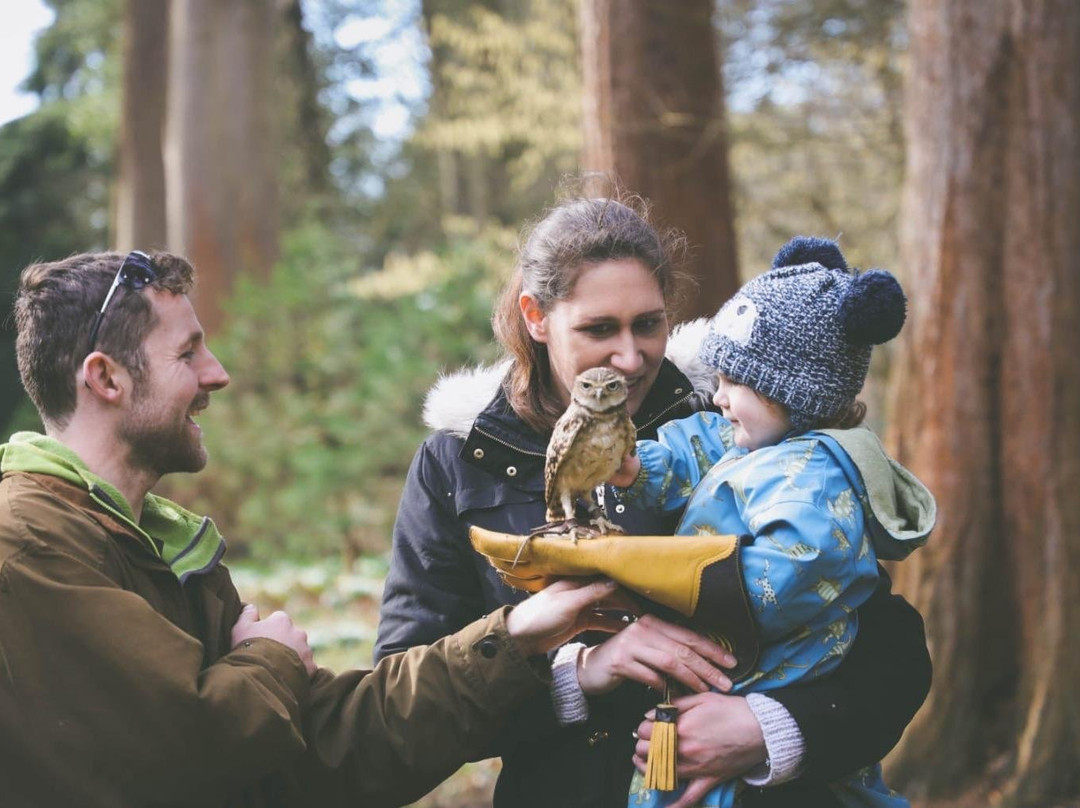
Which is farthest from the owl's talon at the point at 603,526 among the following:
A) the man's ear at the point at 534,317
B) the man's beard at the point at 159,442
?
the man's beard at the point at 159,442

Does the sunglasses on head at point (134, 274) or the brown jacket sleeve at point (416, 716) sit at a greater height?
the sunglasses on head at point (134, 274)

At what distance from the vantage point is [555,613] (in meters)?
2.31

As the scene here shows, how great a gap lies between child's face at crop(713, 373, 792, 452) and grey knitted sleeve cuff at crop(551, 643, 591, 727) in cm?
66

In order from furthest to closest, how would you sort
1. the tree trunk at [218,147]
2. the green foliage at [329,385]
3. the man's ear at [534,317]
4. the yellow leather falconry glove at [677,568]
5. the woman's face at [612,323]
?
the tree trunk at [218,147] → the green foliage at [329,385] → the man's ear at [534,317] → the woman's face at [612,323] → the yellow leather falconry glove at [677,568]

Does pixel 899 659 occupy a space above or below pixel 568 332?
below

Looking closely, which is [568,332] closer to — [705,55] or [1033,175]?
[1033,175]

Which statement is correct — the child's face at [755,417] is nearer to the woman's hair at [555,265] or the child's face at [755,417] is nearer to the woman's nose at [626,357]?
the woman's nose at [626,357]

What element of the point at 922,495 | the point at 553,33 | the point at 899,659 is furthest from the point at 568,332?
the point at 553,33

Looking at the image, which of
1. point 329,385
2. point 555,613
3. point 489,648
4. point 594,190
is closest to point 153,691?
point 489,648

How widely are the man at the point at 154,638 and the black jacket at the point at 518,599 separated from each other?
0.15 metres

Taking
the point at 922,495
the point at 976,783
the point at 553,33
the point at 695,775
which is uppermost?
the point at 553,33

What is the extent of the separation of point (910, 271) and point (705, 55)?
5.94ft

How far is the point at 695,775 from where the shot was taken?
2250 mm

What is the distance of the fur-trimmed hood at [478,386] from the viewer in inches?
108
